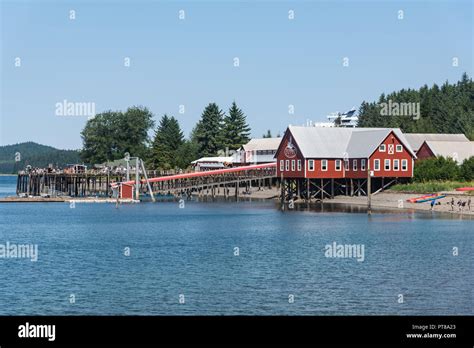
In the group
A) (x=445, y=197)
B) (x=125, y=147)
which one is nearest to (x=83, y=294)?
(x=445, y=197)

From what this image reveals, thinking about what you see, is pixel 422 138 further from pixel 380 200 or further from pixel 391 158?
pixel 380 200

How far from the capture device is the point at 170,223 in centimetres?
7494

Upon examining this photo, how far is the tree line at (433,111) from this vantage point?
151875 millimetres

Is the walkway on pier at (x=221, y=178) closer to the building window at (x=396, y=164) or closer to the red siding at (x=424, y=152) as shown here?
the red siding at (x=424, y=152)

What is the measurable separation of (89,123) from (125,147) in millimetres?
8408

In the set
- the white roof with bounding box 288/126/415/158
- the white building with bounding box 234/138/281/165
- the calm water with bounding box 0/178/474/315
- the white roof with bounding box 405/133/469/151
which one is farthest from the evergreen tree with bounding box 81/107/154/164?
the calm water with bounding box 0/178/474/315

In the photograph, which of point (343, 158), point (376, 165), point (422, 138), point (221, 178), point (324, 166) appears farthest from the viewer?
point (221, 178)

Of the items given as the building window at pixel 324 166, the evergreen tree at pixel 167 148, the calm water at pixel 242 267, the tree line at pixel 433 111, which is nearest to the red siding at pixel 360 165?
the building window at pixel 324 166

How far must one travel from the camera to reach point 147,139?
166 meters

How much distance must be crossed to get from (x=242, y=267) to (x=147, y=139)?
12328cm

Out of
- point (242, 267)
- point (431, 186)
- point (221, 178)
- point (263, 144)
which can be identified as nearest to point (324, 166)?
→ point (431, 186)

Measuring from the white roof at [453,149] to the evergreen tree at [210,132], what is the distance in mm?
62996

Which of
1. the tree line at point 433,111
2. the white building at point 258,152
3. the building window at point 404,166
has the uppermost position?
the tree line at point 433,111

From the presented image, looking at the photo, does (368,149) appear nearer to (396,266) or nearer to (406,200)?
(406,200)
